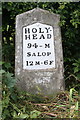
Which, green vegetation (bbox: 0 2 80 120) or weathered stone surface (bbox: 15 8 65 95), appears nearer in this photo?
green vegetation (bbox: 0 2 80 120)

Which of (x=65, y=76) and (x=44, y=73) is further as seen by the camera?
(x=65, y=76)

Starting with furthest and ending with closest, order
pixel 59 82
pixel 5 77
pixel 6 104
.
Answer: pixel 59 82 → pixel 5 77 → pixel 6 104

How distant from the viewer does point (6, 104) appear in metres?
2.57

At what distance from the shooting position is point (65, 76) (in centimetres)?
405

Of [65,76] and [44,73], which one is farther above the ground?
[44,73]

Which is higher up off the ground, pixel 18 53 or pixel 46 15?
pixel 46 15

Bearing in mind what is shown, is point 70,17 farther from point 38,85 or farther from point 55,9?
point 38,85

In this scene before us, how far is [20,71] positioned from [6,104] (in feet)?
2.86

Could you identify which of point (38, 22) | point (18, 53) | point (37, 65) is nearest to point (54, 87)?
point (37, 65)

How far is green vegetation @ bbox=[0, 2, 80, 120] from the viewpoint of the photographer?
260 centimetres

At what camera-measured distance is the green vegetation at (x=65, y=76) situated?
2600mm

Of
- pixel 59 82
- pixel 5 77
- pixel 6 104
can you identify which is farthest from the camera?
pixel 59 82

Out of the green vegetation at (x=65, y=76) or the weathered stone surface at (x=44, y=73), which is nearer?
the green vegetation at (x=65, y=76)

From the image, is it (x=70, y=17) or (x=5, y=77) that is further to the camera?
(x=70, y=17)
